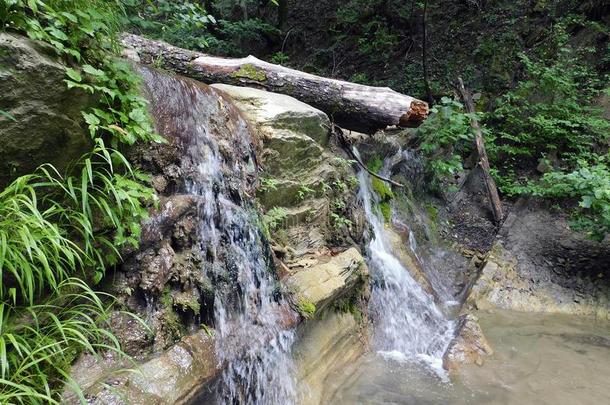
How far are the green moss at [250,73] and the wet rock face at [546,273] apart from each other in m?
4.34

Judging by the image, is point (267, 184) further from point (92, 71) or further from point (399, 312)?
point (399, 312)

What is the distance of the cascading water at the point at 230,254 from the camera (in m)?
3.12

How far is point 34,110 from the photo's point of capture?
233cm

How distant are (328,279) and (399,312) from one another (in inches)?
62.9

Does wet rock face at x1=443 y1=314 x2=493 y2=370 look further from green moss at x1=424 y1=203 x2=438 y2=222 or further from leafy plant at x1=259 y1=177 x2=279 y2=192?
green moss at x1=424 y1=203 x2=438 y2=222

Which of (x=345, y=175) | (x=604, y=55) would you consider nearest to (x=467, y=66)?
(x=604, y=55)

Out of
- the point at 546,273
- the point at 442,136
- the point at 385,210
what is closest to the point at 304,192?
the point at 385,210

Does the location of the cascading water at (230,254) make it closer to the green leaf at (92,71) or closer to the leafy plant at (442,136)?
the green leaf at (92,71)

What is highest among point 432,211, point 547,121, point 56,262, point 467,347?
point 547,121

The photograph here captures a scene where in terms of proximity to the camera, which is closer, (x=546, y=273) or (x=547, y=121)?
(x=546, y=273)

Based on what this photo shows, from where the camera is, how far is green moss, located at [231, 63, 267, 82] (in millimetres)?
5621

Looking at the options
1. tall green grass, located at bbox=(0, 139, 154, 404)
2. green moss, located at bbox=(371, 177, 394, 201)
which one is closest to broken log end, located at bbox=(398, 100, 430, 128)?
green moss, located at bbox=(371, 177, 394, 201)

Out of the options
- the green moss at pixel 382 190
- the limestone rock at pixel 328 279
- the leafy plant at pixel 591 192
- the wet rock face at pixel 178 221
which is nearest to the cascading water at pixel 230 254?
the wet rock face at pixel 178 221

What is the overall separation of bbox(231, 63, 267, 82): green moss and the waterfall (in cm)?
215
